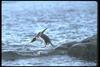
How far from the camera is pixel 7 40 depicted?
94.2 inches

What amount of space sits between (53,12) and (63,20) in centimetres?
17

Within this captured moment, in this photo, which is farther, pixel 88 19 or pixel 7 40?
pixel 88 19

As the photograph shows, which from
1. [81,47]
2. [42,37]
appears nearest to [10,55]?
[42,37]

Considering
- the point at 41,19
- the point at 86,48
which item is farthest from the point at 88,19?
the point at 41,19

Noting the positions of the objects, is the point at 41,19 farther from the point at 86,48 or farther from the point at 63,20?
the point at 86,48

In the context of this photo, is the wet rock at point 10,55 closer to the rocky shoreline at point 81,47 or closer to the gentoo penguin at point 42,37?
the gentoo penguin at point 42,37

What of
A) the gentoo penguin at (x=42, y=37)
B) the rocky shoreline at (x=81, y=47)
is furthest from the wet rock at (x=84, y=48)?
the gentoo penguin at (x=42, y=37)

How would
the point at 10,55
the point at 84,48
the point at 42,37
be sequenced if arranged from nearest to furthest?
the point at 42,37, the point at 10,55, the point at 84,48

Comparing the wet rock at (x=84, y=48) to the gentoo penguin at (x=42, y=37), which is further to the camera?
the wet rock at (x=84, y=48)

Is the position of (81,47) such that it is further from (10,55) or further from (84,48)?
(10,55)

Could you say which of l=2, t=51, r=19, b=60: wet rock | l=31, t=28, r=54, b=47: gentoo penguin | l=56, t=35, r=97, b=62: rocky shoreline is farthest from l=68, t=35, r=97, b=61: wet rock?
l=2, t=51, r=19, b=60: wet rock

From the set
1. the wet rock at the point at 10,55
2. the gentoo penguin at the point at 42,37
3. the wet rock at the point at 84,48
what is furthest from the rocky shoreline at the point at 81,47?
the wet rock at the point at 10,55

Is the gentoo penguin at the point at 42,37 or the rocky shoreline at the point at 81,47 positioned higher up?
the gentoo penguin at the point at 42,37

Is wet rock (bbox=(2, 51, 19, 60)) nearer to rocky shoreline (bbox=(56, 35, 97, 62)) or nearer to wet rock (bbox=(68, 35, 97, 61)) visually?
rocky shoreline (bbox=(56, 35, 97, 62))
